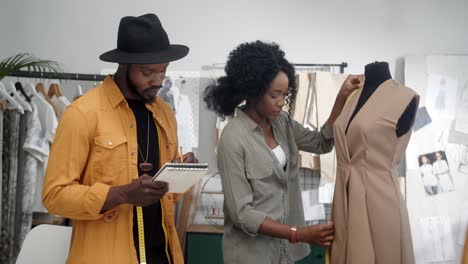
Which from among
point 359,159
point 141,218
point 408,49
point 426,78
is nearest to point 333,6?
point 408,49

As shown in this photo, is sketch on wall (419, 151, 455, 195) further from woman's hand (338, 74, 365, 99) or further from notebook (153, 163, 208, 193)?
notebook (153, 163, 208, 193)

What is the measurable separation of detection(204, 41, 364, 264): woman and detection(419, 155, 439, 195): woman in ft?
5.44

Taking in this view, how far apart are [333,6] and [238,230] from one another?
7.64 feet

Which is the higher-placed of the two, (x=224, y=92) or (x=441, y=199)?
(x=224, y=92)

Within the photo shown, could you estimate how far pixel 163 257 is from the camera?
161 centimetres

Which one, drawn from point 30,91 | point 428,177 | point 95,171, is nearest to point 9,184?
point 30,91

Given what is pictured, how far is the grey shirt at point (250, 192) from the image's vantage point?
1.69 meters

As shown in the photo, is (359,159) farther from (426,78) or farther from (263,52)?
(426,78)

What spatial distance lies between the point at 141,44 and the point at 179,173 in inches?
18.4

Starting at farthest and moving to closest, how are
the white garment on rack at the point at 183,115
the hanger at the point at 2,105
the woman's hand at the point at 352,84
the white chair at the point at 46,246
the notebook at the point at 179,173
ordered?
the white garment on rack at the point at 183,115 < the hanger at the point at 2,105 < the white chair at the point at 46,246 < the woman's hand at the point at 352,84 < the notebook at the point at 179,173

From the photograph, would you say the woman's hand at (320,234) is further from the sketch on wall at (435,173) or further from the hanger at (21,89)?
the hanger at (21,89)

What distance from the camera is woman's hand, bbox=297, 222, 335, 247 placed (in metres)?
1.55

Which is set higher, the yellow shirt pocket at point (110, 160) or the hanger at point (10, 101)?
the hanger at point (10, 101)

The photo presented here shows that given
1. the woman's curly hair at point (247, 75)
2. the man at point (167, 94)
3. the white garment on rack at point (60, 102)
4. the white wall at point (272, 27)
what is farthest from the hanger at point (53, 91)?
the woman's curly hair at point (247, 75)
